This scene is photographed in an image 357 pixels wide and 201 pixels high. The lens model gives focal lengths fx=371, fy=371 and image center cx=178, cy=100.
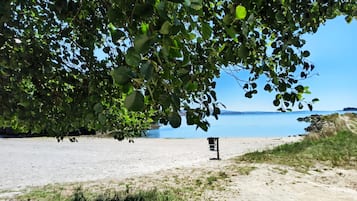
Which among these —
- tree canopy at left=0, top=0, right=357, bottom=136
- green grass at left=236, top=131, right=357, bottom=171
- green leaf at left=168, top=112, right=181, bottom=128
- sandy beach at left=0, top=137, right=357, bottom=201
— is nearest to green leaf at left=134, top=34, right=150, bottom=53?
tree canopy at left=0, top=0, right=357, bottom=136

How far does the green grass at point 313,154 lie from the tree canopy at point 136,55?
8199 millimetres

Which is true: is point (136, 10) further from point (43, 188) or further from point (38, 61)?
point (43, 188)

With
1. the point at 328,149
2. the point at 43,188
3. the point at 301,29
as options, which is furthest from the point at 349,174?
the point at 301,29

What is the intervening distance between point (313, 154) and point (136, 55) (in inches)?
524

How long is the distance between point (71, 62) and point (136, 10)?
3.05 m

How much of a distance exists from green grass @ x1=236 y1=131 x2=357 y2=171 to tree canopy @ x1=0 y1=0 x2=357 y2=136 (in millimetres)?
8199

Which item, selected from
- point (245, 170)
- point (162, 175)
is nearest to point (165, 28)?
point (162, 175)

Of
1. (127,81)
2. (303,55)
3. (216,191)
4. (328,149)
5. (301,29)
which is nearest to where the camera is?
(127,81)

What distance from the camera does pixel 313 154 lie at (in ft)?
43.1

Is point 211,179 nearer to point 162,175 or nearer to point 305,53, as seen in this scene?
point 162,175

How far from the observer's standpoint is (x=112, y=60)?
3.65 m

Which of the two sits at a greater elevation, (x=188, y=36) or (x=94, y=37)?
(x=94, y=37)

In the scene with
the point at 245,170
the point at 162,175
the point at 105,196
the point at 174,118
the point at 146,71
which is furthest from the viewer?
the point at 245,170

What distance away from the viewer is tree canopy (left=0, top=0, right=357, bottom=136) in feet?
3.54
